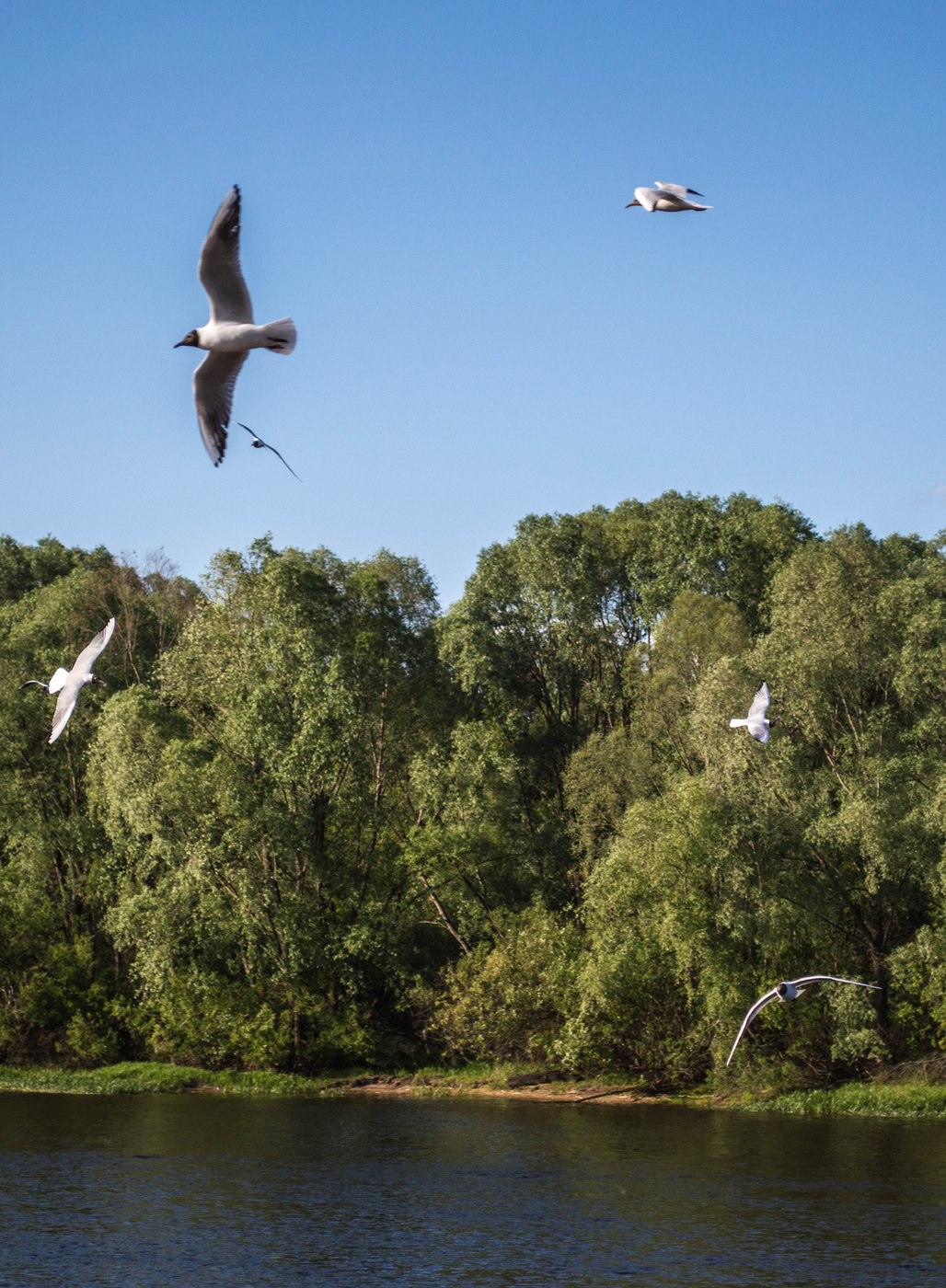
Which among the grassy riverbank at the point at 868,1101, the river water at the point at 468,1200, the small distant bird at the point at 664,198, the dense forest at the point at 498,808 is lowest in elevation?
the grassy riverbank at the point at 868,1101

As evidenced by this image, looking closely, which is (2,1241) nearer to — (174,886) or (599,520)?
(174,886)

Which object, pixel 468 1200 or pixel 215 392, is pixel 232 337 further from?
pixel 468 1200

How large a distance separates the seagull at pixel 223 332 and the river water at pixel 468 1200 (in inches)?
595

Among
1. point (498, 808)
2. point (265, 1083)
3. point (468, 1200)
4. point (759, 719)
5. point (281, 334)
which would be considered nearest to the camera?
point (281, 334)

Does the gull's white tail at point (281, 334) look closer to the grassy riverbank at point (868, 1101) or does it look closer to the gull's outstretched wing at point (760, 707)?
the gull's outstretched wing at point (760, 707)

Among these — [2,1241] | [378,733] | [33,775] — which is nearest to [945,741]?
[378,733]

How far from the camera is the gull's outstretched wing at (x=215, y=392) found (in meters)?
11.9

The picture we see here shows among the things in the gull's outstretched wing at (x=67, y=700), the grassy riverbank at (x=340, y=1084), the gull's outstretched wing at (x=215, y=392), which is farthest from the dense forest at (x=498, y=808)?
the gull's outstretched wing at (x=215, y=392)

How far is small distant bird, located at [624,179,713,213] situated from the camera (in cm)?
1568

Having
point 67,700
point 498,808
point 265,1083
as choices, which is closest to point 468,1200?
point 67,700

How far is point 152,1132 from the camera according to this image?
110 ft

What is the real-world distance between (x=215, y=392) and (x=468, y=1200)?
19.7 m

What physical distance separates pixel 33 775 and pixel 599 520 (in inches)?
962

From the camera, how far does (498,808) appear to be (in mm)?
44406
